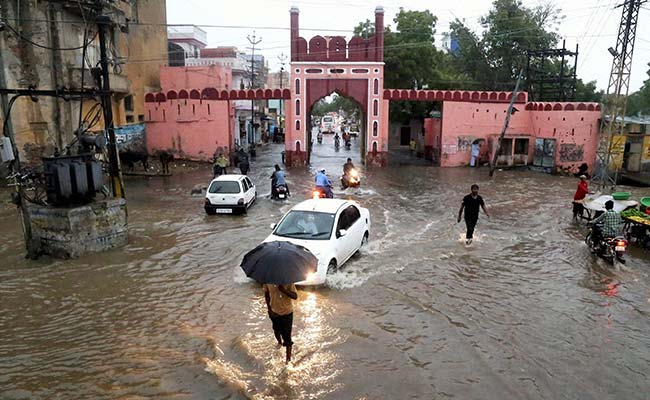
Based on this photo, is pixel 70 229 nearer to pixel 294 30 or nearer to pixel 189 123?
pixel 189 123

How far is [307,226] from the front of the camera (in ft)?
31.8

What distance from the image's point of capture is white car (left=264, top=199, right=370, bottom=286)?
8.91 metres

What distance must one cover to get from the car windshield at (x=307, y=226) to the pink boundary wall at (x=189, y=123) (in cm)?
2011

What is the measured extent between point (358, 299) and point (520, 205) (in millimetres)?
11367

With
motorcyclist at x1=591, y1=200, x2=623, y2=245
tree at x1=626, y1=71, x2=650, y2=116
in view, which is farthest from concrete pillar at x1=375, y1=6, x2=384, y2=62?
tree at x1=626, y1=71, x2=650, y2=116

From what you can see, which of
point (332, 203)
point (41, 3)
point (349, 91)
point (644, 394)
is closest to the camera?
point (644, 394)

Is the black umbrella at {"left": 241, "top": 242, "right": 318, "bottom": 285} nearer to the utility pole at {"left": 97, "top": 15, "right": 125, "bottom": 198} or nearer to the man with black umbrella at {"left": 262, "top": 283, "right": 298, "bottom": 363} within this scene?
the man with black umbrella at {"left": 262, "top": 283, "right": 298, "bottom": 363}

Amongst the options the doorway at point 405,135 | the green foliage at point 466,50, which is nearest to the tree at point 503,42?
the green foliage at point 466,50

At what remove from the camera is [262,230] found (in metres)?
13.5

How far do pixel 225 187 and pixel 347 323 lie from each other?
909cm

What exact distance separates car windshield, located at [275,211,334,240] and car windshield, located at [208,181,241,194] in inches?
226

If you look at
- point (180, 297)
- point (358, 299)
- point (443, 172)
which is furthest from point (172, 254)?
point (443, 172)

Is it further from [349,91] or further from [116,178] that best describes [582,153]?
[116,178]

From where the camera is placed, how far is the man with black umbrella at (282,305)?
19.5 ft
